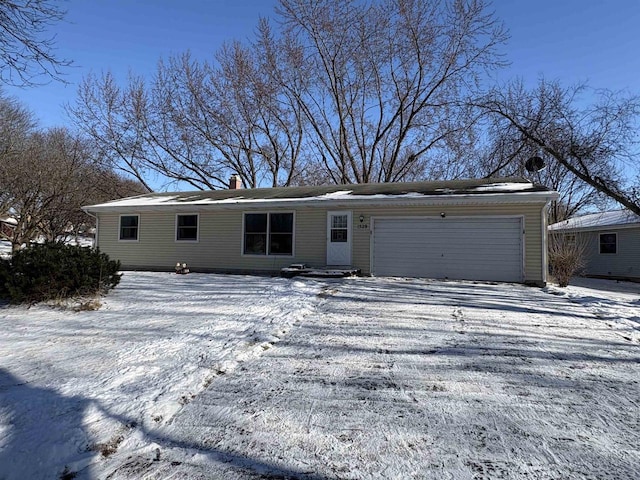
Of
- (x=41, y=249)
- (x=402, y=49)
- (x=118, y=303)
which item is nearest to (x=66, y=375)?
(x=118, y=303)

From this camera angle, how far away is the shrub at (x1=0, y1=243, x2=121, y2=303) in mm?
6309

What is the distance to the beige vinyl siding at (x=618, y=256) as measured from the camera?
17266 mm

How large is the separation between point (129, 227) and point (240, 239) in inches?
189

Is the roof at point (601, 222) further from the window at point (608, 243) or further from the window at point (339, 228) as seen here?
the window at point (339, 228)

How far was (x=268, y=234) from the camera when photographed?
42.0 feet

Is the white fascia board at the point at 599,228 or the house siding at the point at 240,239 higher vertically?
the white fascia board at the point at 599,228

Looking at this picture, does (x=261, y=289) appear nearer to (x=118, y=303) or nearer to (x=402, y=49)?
(x=118, y=303)

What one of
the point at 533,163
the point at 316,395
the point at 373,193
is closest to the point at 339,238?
the point at 373,193

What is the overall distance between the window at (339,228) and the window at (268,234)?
147 cm

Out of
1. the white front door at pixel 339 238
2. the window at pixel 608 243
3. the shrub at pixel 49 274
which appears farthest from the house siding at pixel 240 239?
the window at pixel 608 243

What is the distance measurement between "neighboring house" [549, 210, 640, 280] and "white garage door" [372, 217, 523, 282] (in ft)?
24.1

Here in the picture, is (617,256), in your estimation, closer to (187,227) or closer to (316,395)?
(187,227)

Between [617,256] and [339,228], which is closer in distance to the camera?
[339,228]

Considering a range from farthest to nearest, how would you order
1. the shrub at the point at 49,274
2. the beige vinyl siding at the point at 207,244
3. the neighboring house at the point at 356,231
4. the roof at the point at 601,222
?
1. the roof at the point at 601,222
2. the beige vinyl siding at the point at 207,244
3. the neighboring house at the point at 356,231
4. the shrub at the point at 49,274
